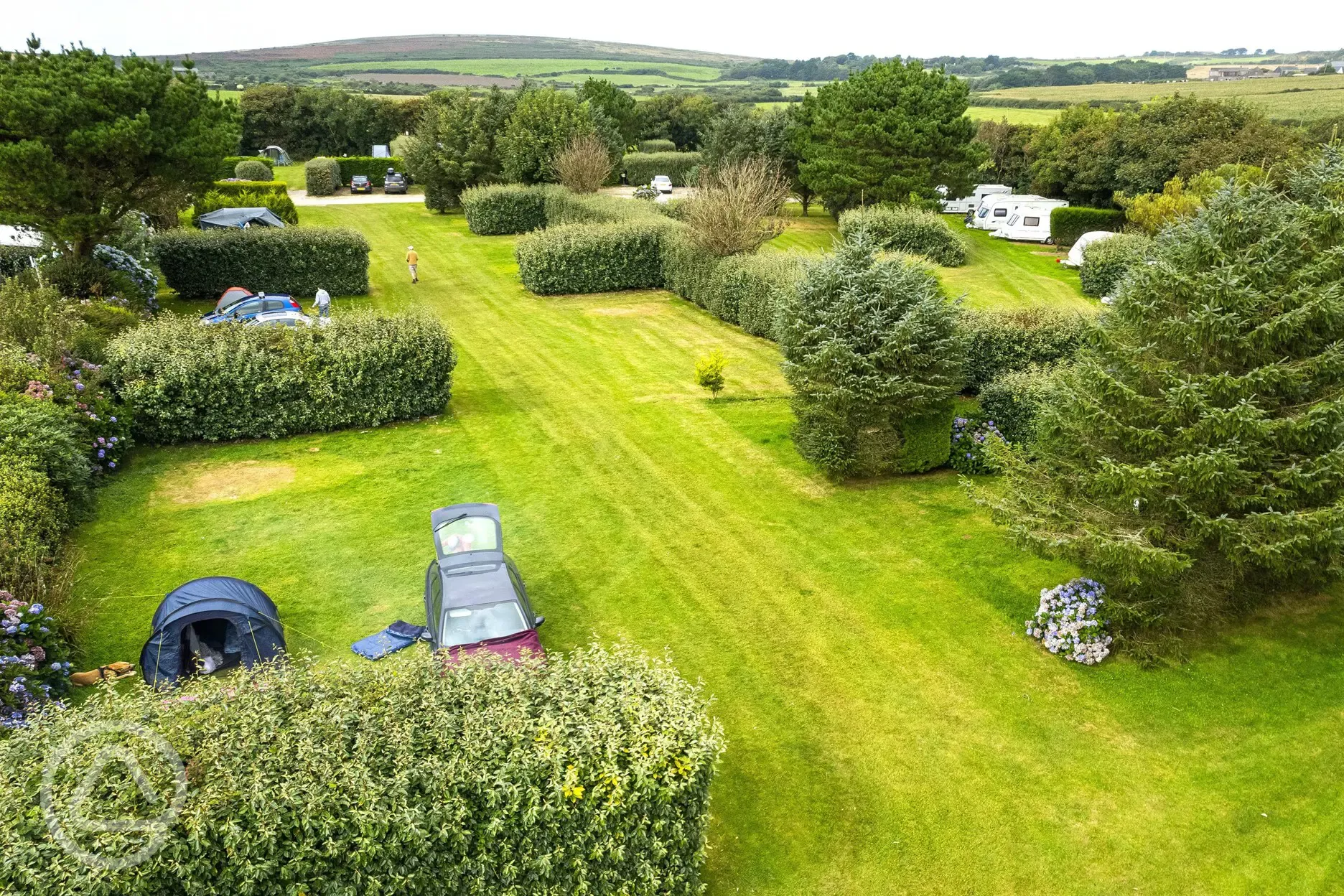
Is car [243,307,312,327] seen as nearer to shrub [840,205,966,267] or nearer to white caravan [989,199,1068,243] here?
shrub [840,205,966,267]

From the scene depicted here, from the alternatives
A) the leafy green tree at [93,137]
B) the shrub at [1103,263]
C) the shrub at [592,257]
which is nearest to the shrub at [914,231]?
the shrub at [1103,263]

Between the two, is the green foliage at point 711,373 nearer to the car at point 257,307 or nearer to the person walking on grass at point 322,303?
the person walking on grass at point 322,303

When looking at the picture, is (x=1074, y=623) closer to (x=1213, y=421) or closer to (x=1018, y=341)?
(x=1213, y=421)

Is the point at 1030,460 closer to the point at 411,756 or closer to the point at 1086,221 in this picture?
the point at 411,756

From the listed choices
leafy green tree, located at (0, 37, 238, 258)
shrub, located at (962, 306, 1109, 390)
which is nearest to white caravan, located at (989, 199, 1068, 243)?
shrub, located at (962, 306, 1109, 390)

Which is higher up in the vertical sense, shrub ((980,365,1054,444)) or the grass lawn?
shrub ((980,365,1054,444))

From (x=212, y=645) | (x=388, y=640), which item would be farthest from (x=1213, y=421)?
(x=212, y=645)

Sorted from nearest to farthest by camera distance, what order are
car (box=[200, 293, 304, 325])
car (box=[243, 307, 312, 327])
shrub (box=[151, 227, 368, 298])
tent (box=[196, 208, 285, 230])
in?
car (box=[243, 307, 312, 327])
car (box=[200, 293, 304, 325])
shrub (box=[151, 227, 368, 298])
tent (box=[196, 208, 285, 230])
